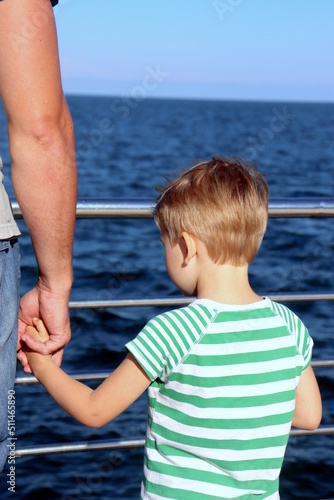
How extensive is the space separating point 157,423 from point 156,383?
3.0 inches

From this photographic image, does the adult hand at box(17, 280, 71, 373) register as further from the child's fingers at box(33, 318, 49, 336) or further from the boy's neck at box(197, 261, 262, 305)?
the boy's neck at box(197, 261, 262, 305)

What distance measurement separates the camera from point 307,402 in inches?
59.1

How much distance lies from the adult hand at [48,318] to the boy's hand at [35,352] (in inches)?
0.4

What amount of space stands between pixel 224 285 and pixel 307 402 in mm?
326

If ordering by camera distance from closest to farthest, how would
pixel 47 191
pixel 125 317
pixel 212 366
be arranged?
pixel 212 366 → pixel 47 191 → pixel 125 317

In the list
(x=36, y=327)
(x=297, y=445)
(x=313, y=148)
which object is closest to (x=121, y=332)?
(x=297, y=445)

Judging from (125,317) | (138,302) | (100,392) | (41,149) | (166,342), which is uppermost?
(41,149)

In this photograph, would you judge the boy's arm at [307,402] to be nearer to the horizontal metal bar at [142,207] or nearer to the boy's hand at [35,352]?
the boy's hand at [35,352]

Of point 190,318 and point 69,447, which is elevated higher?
point 190,318

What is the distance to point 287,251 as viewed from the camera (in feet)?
42.6

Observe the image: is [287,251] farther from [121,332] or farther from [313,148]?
[313,148]

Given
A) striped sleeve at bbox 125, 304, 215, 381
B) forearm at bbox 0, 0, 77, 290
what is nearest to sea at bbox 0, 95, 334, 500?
forearm at bbox 0, 0, 77, 290

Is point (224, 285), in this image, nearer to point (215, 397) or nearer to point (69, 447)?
point (215, 397)

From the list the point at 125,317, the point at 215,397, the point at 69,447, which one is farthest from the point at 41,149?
the point at 125,317
